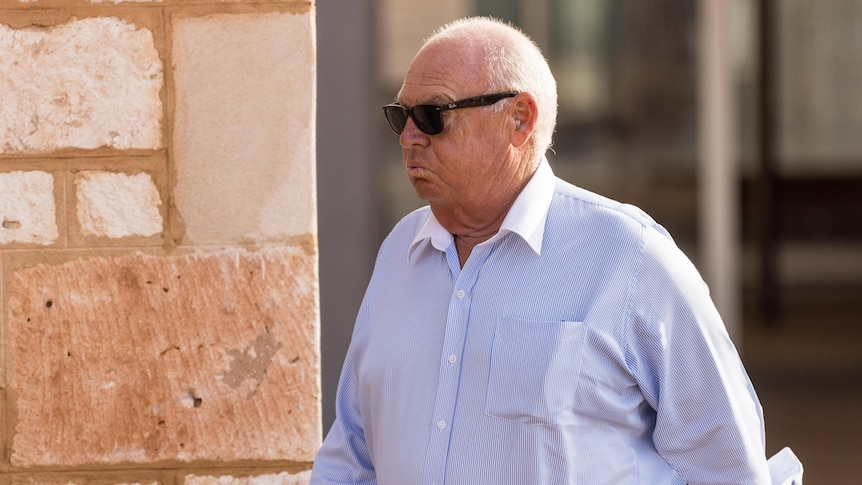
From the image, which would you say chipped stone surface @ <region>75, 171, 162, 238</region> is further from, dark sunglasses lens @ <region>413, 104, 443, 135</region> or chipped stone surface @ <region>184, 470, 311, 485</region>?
dark sunglasses lens @ <region>413, 104, 443, 135</region>

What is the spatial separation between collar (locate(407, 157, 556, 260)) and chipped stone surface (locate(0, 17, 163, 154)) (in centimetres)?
87

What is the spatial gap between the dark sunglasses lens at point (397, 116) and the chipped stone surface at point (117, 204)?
0.78m

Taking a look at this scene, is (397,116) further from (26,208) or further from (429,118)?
(26,208)

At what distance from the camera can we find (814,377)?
786 centimetres

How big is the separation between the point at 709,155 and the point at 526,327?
5235 mm

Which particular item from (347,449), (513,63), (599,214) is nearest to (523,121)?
(513,63)

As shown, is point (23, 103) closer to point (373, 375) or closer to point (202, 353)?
point (202, 353)

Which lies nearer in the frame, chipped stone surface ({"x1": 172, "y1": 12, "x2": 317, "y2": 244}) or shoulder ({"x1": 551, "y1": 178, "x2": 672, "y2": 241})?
shoulder ({"x1": 551, "y1": 178, "x2": 672, "y2": 241})

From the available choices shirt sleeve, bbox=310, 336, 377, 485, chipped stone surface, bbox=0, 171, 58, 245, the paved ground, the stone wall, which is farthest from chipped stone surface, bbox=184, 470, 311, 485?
the paved ground

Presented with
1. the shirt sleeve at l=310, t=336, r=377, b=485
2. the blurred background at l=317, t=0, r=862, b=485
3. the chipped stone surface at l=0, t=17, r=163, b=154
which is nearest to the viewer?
the shirt sleeve at l=310, t=336, r=377, b=485

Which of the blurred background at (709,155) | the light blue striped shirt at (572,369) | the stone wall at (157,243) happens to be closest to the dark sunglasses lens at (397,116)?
the light blue striped shirt at (572,369)

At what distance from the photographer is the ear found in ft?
6.64

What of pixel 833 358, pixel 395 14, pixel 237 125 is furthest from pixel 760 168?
pixel 237 125

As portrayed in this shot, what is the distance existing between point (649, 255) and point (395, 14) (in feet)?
31.5
